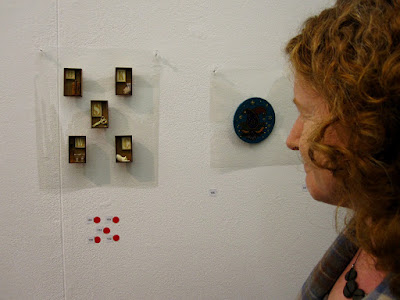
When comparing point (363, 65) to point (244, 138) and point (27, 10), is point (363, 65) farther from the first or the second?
point (27, 10)

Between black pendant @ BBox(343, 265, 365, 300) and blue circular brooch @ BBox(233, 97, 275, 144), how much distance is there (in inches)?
36.0

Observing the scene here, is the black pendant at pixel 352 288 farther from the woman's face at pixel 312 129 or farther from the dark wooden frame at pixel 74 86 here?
the dark wooden frame at pixel 74 86

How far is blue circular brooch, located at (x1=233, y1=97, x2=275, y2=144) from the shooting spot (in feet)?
Result: 5.26

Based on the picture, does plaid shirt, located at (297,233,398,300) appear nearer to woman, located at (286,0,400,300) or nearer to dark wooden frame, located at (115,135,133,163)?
woman, located at (286,0,400,300)

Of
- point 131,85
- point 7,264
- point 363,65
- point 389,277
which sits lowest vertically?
point 7,264

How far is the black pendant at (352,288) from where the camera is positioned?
0.75m

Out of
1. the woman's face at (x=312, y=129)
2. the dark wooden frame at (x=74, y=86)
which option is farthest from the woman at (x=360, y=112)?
the dark wooden frame at (x=74, y=86)

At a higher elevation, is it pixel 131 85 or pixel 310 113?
pixel 131 85

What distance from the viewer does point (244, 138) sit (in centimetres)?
162

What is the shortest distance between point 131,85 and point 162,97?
161 mm

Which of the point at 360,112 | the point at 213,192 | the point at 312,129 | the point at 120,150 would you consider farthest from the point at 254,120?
the point at 360,112

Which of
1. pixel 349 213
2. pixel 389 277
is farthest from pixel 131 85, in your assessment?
pixel 389 277

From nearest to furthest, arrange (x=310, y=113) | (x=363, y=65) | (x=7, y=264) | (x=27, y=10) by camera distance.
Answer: (x=363, y=65), (x=310, y=113), (x=27, y=10), (x=7, y=264)

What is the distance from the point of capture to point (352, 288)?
2.52 ft
